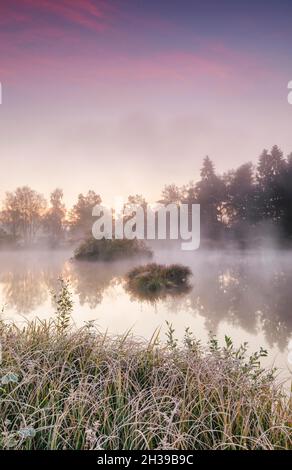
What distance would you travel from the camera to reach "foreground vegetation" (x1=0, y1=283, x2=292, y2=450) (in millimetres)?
1762

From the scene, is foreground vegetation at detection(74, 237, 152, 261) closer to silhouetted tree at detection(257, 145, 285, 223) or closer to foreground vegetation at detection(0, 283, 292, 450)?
silhouetted tree at detection(257, 145, 285, 223)

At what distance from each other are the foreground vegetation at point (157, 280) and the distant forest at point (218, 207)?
4.43 meters

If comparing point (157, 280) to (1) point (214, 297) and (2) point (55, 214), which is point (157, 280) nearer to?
(1) point (214, 297)

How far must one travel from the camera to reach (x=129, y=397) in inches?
81.0

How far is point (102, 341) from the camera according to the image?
9.05ft

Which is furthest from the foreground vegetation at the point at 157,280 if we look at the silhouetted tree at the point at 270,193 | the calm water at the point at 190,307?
the silhouetted tree at the point at 270,193

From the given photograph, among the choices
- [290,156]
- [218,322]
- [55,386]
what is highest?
[290,156]

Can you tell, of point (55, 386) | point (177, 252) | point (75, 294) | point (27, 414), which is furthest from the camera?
point (177, 252)

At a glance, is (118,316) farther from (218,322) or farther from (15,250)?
(15,250)

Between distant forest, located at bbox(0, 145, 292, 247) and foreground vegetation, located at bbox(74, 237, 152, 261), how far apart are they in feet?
2.42

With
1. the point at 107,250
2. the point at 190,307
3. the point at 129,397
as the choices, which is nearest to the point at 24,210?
the point at 107,250

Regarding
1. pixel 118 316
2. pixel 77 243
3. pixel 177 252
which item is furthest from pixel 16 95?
A: pixel 177 252

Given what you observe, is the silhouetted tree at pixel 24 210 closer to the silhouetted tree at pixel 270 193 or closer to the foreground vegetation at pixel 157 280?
the foreground vegetation at pixel 157 280
